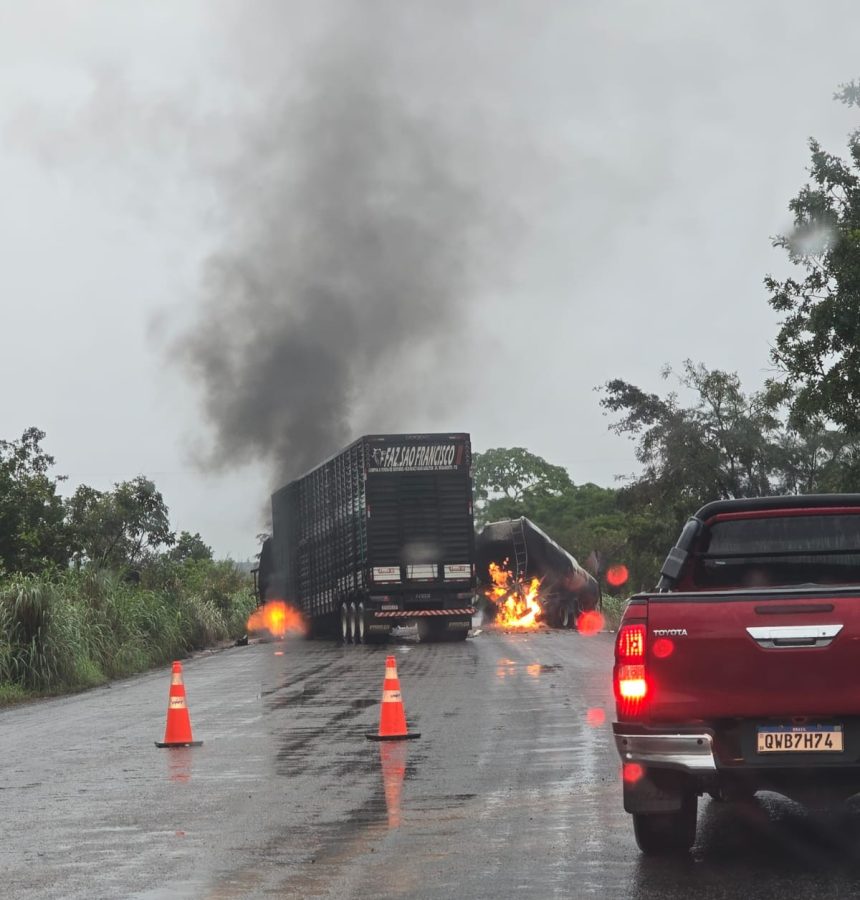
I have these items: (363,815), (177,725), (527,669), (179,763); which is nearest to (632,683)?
(363,815)

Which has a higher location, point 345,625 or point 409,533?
point 409,533

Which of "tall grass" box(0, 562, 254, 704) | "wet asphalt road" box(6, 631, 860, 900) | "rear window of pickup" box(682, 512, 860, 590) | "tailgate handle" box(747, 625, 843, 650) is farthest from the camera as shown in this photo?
"tall grass" box(0, 562, 254, 704)

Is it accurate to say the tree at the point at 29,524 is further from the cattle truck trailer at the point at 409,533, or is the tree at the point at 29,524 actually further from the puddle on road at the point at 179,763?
the puddle on road at the point at 179,763

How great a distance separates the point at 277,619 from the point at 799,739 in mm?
38532

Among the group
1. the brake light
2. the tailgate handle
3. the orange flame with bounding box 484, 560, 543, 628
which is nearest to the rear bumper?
the brake light

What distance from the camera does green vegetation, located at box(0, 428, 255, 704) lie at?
23562 mm

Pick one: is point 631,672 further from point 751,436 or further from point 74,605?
point 751,436

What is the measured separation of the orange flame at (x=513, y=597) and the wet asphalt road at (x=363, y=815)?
24.4 meters

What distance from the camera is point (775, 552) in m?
9.20

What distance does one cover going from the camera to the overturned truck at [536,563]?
43.2m

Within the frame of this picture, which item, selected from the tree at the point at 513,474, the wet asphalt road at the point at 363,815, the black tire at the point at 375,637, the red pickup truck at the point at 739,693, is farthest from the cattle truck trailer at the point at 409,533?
the tree at the point at 513,474

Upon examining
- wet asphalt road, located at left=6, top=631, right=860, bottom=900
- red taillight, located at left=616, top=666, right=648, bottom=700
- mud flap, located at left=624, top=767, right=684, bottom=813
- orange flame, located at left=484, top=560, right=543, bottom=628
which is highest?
orange flame, located at left=484, top=560, right=543, bottom=628

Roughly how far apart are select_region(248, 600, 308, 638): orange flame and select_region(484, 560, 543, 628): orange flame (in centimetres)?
524

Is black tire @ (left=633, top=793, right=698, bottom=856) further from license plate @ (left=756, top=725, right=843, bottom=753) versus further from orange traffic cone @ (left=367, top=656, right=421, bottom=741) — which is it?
orange traffic cone @ (left=367, top=656, right=421, bottom=741)
